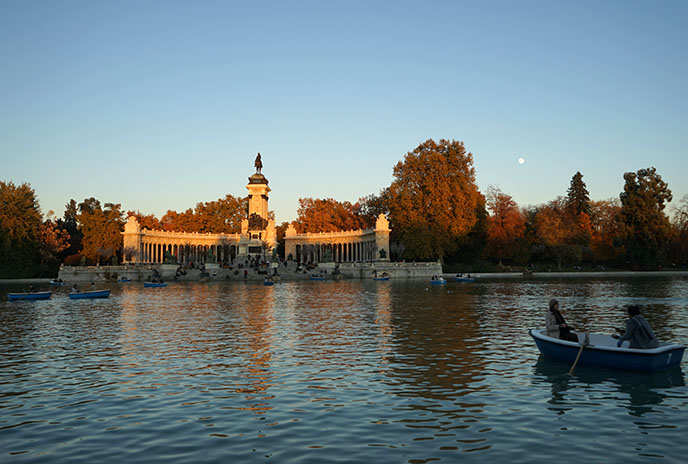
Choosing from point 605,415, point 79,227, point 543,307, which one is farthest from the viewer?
point 79,227

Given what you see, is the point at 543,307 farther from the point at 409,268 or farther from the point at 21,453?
the point at 409,268

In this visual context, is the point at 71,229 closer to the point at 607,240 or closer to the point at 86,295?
the point at 86,295

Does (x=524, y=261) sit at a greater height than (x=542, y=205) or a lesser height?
lesser

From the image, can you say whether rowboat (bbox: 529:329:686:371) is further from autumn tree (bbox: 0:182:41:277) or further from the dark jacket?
autumn tree (bbox: 0:182:41:277)

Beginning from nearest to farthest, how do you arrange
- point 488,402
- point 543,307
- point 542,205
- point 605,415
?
1. point 605,415
2. point 488,402
3. point 543,307
4. point 542,205

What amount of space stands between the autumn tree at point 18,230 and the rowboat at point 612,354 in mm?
86261

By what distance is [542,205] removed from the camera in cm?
11762

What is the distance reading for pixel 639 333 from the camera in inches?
621

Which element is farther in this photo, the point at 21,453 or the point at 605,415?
the point at 605,415

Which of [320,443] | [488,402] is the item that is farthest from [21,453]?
[488,402]

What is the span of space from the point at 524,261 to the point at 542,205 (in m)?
27.5

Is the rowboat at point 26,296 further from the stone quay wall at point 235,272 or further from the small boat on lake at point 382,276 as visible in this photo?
the small boat on lake at point 382,276

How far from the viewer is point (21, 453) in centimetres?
982

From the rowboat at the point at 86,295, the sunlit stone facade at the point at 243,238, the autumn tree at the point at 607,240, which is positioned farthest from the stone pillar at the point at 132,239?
the autumn tree at the point at 607,240
